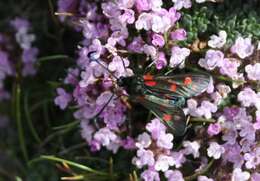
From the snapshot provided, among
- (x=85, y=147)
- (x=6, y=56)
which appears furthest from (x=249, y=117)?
(x=6, y=56)

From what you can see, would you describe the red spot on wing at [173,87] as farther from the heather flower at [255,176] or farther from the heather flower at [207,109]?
the heather flower at [255,176]

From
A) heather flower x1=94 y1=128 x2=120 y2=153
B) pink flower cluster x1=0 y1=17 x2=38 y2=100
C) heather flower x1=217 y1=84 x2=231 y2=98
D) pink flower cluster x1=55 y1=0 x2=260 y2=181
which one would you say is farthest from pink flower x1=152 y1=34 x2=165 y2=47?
pink flower cluster x1=0 y1=17 x2=38 y2=100

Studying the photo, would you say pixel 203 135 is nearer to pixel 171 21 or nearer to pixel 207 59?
pixel 207 59

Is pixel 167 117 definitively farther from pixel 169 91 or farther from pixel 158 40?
pixel 158 40

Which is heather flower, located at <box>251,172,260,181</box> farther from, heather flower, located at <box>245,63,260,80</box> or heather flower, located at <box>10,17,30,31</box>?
heather flower, located at <box>10,17,30,31</box>

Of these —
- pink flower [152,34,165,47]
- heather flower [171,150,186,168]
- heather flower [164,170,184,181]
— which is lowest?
heather flower [164,170,184,181]

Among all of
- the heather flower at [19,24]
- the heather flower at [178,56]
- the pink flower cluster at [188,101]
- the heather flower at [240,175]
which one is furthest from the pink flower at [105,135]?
the heather flower at [19,24]
